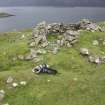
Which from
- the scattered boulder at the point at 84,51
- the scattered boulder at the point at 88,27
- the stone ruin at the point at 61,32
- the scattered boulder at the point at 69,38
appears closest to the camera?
the scattered boulder at the point at 84,51

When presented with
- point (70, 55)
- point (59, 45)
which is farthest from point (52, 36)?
point (70, 55)

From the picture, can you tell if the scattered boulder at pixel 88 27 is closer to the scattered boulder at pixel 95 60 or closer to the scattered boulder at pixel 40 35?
the scattered boulder at pixel 40 35

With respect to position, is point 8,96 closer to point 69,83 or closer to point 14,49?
point 69,83

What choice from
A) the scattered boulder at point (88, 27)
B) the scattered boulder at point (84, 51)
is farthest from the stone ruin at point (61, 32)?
the scattered boulder at point (84, 51)

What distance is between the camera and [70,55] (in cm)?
3688

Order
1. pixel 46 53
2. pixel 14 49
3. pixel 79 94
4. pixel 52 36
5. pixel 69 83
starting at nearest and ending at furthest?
pixel 79 94
pixel 69 83
pixel 46 53
pixel 14 49
pixel 52 36

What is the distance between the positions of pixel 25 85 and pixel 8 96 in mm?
2104

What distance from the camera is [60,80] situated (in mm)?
30328

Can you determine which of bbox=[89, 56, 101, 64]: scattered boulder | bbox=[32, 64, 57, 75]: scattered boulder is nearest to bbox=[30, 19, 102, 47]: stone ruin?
bbox=[89, 56, 101, 64]: scattered boulder

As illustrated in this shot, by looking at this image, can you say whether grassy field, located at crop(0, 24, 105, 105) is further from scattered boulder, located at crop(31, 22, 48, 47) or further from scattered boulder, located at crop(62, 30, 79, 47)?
scattered boulder, located at crop(31, 22, 48, 47)

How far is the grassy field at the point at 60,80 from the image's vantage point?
2725 cm

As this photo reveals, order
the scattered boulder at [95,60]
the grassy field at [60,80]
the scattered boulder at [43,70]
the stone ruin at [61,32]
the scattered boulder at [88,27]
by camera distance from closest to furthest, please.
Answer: the grassy field at [60,80], the scattered boulder at [43,70], the scattered boulder at [95,60], the stone ruin at [61,32], the scattered boulder at [88,27]

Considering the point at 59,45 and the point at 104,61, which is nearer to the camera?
the point at 104,61

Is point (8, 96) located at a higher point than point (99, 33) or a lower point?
lower
